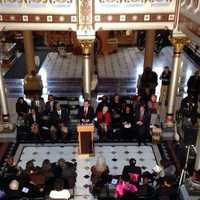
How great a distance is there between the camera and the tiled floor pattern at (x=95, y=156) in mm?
9656

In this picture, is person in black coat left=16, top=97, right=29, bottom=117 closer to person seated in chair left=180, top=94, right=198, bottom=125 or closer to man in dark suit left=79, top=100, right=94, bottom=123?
man in dark suit left=79, top=100, right=94, bottom=123

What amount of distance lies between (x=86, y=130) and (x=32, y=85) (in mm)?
4796

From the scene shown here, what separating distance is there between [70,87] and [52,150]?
4.59 metres

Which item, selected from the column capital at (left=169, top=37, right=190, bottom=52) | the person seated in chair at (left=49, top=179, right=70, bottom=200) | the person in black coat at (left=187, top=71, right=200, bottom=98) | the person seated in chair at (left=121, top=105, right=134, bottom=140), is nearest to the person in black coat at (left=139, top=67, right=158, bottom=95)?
the person in black coat at (left=187, top=71, right=200, bottom=98)

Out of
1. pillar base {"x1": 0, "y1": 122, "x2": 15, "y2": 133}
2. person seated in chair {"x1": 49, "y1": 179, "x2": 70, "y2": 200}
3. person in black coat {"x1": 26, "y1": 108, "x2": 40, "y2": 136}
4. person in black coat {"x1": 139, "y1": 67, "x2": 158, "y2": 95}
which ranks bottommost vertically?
pillar base {"x1": 0, "y1": 122, "x2": 15, "y2": 133}

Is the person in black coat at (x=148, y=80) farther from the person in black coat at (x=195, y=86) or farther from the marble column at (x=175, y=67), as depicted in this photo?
the marble column at (x=175, y=67)

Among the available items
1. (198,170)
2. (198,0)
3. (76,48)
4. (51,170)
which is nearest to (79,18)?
(198,0)

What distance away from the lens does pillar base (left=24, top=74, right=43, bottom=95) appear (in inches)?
539

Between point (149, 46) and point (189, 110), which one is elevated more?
point (149, 46)

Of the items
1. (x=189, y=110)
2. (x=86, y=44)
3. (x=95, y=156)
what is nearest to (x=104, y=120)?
(x=95, y=156)

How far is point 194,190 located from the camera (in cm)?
795

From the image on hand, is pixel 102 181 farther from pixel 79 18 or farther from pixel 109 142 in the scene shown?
pixel 79 18

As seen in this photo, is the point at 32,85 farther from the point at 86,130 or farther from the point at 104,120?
the point at 86,130

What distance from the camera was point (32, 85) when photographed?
13.8 m
